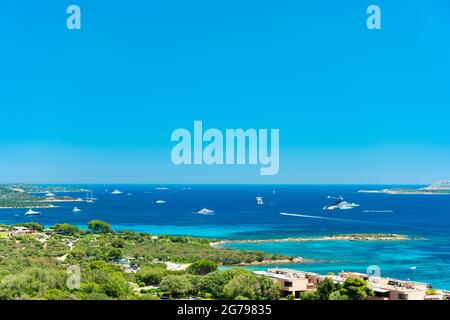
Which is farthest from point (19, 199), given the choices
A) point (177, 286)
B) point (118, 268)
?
point (177, 286)

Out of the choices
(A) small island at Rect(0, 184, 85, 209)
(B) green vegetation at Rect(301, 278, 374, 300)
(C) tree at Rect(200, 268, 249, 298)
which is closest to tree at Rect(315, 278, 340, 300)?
(B) green vegetation at Rect(301, 278, 374, 300)

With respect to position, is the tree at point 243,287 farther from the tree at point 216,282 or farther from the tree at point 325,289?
the tree at point 325,289

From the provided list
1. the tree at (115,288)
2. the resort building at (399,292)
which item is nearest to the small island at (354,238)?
the resort building at (399,292)

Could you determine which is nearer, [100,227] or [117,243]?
[117,243]

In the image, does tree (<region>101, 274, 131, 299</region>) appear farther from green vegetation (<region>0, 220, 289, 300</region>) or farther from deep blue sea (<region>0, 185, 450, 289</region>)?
deep blue sea (<region>0, 185, 450, 289</region>)

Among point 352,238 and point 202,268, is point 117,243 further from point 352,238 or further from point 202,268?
point 352,238
